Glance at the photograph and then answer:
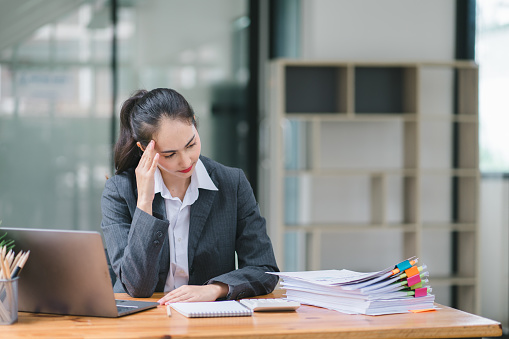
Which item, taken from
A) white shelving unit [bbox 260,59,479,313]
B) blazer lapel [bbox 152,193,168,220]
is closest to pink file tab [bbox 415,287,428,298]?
blazer lapel [bbox 152,193,168,220]

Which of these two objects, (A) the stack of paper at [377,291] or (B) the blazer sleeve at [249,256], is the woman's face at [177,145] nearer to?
(B) the blazer sleeve at [249,256]

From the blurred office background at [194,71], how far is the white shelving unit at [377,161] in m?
0.12

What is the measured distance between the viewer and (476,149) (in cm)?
415

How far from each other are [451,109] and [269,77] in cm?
123

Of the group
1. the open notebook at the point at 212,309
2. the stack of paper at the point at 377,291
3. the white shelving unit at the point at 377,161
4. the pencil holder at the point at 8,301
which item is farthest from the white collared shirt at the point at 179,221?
the white shelving unit at the point at 377,161

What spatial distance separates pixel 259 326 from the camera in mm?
1482

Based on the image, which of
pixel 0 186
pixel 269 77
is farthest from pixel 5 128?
pixel 269 77

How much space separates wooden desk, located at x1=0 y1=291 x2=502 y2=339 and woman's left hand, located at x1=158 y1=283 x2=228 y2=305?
0.12m

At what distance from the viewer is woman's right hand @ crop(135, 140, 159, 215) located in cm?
193

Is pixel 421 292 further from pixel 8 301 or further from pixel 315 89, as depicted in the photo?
pixel 315 89

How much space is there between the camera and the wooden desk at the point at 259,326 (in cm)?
142

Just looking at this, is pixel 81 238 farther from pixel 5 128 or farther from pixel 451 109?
pixel 451 109

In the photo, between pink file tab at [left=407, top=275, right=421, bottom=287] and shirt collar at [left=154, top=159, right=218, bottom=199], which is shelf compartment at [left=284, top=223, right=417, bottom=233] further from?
pink file tab at [left=407, top=275, right=421, bottom=287]

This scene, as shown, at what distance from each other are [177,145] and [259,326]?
0.68m
